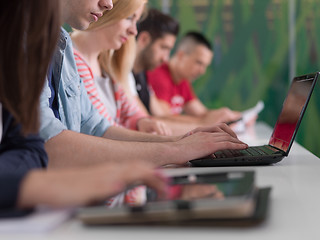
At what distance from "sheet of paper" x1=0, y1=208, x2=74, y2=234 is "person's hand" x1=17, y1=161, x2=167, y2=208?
2cm

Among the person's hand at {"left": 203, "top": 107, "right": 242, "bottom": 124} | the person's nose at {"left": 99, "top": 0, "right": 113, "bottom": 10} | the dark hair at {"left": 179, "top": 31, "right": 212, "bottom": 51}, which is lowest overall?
the person's hand at {"left": 203, "top": 107, "right": 242, "bottom": 124}

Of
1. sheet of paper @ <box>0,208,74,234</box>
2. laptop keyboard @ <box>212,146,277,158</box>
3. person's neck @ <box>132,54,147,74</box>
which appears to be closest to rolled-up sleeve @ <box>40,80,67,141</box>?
laptop keyboard @ <box>212,146,277,158</box>

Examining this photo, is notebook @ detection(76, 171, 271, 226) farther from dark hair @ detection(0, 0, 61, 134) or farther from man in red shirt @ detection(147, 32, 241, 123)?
man in red shirt @ detection(147, 32, 241, 123)

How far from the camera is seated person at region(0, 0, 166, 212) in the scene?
608 millimetres

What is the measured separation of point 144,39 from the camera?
3238 mm

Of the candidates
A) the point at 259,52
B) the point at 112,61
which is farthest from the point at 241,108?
the point at 112,61

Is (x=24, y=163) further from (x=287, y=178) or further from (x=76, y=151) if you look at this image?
(x=287, y=178)

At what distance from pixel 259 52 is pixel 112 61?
2.71 meters

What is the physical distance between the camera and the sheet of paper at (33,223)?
601 mm

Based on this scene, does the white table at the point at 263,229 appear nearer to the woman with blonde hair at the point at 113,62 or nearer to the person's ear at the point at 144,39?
the woman with blonde hair at the point at 113,62

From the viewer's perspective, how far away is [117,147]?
1.15 meters

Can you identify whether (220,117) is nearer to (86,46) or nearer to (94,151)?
(86,46)

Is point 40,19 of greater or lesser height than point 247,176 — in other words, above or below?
above

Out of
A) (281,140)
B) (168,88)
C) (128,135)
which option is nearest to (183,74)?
(168,88)
